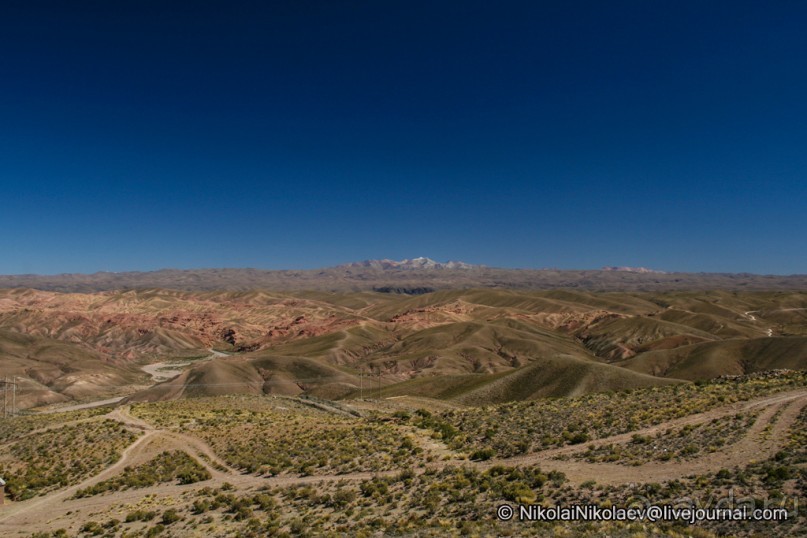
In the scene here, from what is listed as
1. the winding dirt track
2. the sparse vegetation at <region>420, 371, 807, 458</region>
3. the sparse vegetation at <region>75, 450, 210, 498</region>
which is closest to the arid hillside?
the sparse vegetation at <region>420, 371, 807, 458</region>

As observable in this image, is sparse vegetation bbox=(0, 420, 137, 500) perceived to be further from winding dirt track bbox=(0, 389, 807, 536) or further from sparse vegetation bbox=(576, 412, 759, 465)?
sparse vegetation bbox=(576, 412, 759, 465)

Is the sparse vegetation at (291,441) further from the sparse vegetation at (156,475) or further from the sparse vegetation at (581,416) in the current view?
the sparse vegetation at (581,416)

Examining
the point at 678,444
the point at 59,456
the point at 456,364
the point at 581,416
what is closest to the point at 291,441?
the point at 59,456

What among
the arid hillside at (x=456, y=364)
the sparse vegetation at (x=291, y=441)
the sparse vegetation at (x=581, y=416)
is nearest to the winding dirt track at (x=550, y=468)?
the sparse vegetation at (x=291, y=441)

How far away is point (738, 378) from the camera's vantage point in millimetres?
48281

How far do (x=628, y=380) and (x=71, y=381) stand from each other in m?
165

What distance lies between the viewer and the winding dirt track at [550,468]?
23109mm

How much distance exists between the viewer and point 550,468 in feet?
83.3

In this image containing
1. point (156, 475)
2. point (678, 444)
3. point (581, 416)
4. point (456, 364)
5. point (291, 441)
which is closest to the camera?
point (678, 444)

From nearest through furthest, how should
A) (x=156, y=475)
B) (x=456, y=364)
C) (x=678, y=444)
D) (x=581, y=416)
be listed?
(x=678, y=444) → (x=581, y=416) → (x=156, y=475) → (x=456, y=364)

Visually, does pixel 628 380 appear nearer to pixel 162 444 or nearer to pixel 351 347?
pixel 162 444

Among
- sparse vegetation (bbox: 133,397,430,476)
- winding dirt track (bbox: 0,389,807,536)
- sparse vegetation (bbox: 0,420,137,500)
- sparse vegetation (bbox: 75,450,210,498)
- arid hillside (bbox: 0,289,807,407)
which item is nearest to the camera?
winding dirt track (bbox: 0,389,807,536)

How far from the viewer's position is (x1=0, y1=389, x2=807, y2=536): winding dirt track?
2311 centimetres

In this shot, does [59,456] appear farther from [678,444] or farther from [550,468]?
[678,444]
